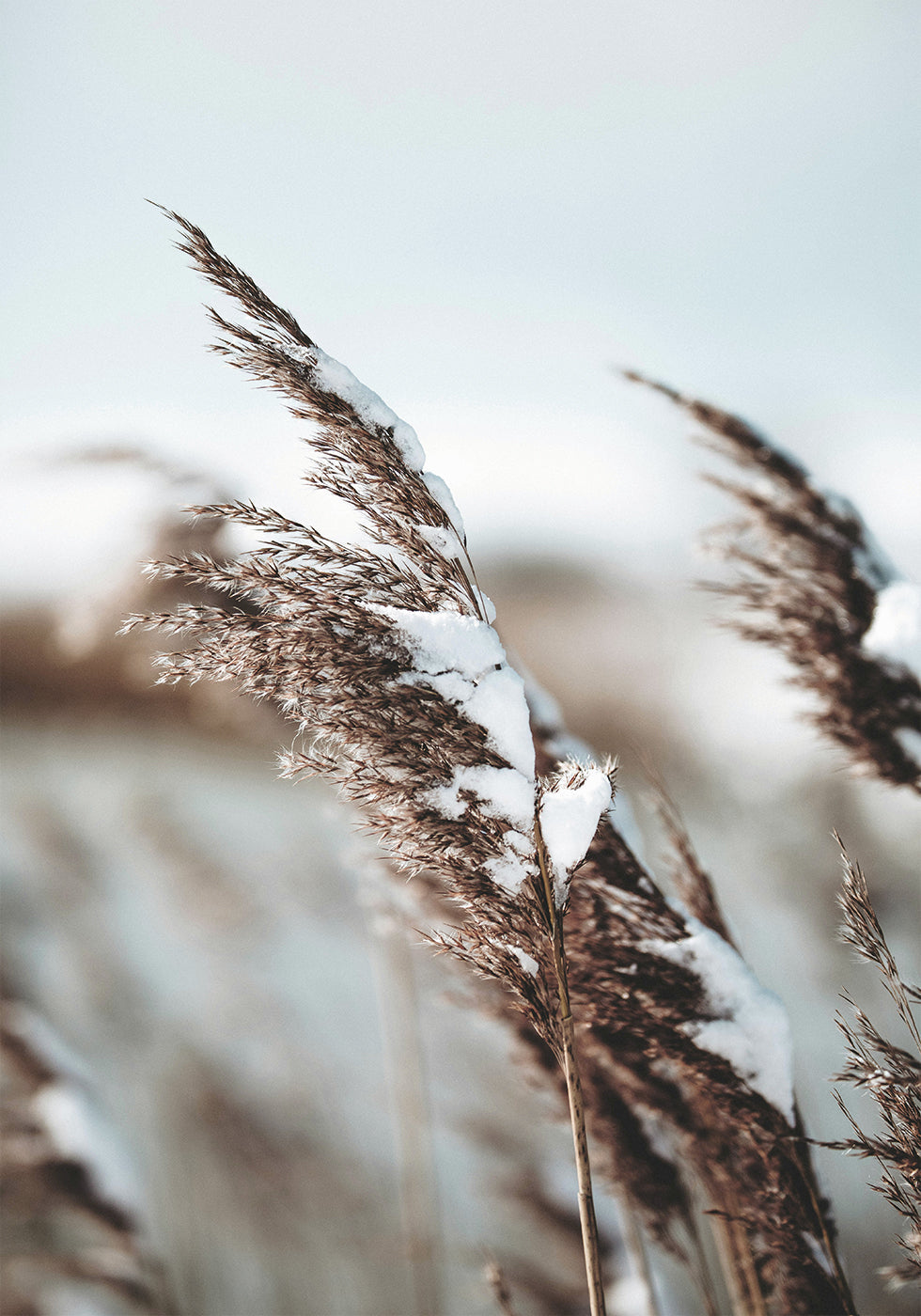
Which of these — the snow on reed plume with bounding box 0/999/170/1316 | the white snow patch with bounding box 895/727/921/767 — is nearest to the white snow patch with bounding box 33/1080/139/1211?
the snow on reed plume with bounding box 0/999/170/1316

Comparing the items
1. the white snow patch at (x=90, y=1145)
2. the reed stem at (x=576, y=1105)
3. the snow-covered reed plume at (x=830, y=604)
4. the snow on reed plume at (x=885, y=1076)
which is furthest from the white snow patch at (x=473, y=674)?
the white snow patch at (x=90, y=1145)

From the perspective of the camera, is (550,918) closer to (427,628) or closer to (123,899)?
(427,628)

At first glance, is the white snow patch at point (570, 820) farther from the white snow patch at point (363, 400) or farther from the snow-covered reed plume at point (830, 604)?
the snow-covered reed plume at point (830, 604)

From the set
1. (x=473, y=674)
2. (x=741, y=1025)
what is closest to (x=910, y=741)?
(x=741, y=1025)

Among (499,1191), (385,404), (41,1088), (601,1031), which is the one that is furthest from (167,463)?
(499,1191)

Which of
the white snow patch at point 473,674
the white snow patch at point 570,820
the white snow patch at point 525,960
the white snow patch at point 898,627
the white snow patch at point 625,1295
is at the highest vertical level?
the white snow patch at point 898,627

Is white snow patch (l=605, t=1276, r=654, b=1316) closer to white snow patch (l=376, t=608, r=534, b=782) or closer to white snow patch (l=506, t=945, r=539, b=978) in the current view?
Answer: white snow patch (l=506, t=945, r=539, b=978)

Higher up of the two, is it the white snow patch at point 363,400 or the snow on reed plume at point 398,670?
the white snow patch at point 363,400

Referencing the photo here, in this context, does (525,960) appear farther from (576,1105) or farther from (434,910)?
(434,910)
